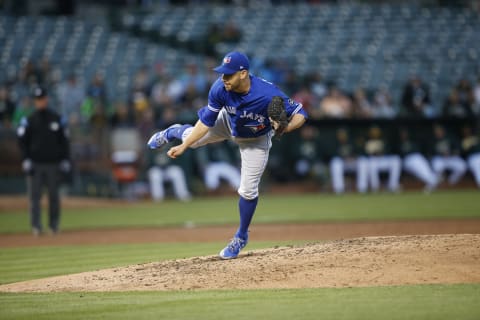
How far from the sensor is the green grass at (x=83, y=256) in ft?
32.6

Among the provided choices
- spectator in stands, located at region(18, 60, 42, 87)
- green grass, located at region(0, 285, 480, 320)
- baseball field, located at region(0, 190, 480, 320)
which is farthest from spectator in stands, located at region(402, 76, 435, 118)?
green grass, located at region(0, 285, 480, 320)

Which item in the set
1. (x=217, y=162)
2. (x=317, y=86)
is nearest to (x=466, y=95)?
(x=317, y=86)

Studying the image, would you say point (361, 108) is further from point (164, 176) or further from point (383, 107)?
point (164, 176)

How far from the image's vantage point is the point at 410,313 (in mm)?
6398

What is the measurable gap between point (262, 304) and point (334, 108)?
616 inches

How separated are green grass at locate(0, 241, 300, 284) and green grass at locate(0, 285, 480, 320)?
6.42ft

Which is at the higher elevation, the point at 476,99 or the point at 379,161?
the point at 476,99

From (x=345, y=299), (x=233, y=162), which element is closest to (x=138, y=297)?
(x=345, y=299)

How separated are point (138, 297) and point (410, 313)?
243 centimetres

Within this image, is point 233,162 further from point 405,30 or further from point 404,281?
point 404,281

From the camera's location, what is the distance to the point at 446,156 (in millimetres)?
22062

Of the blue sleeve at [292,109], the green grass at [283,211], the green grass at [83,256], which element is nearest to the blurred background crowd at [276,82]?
the green grass at [283,211]

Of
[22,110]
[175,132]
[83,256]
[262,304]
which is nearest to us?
[262,304]

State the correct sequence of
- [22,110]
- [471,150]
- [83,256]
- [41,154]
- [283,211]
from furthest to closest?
[471,150]
[22,110]
[283,211]
[41,154]
[83,256]
